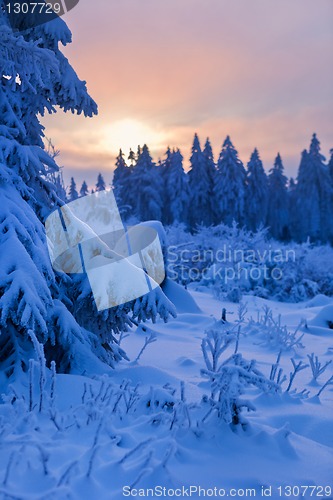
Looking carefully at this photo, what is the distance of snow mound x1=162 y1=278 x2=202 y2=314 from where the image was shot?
10.7 meters

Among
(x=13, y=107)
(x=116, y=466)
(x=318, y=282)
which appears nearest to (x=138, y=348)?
(x=13, y=107)

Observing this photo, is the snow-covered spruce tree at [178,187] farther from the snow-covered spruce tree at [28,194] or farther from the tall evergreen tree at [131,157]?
the snow-covered spruce tree at [28,194]

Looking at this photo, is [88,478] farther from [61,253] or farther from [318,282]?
[318,282]

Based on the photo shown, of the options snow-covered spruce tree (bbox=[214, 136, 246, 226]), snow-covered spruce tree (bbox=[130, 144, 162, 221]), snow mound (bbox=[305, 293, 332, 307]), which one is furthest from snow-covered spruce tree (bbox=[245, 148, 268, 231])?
snow mound (bbox=[305, 293, 332, 307])

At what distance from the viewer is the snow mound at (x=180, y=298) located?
420 inches

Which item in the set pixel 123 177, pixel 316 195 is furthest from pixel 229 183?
pixel 123 177

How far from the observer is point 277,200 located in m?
49.7

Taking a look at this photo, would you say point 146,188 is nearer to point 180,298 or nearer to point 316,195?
point 316,195

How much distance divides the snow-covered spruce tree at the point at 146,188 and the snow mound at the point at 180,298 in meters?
30.0

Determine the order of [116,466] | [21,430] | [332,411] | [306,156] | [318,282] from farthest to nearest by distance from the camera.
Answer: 1. [306,156]
2. [318,282]
3. [332,411]
4. [21,430]
5. [116,466]

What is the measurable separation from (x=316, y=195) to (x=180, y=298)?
125 feet

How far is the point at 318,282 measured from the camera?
18844mm

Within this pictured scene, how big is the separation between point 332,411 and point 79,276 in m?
2.82

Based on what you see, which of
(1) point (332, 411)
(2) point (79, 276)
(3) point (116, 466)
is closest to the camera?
(3) point (116, 466)
